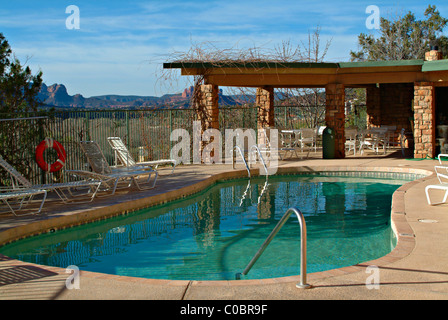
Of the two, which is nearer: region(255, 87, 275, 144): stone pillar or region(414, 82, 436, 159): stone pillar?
region(414, 82, 436, 159): stone pillar

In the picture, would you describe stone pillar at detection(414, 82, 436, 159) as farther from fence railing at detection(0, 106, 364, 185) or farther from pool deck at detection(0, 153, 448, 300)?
pool deck at detection(0, 153, 448, 300)

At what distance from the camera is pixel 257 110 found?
56.0 ft

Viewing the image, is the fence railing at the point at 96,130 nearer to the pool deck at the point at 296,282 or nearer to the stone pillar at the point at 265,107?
the stone pillar at the point at 265,107

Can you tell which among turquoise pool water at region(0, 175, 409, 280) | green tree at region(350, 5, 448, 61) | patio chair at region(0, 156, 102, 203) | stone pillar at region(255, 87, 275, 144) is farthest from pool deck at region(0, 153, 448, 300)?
green tree at region(350, 5, 448, 61)

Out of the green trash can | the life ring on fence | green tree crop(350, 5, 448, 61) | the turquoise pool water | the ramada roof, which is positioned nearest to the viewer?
the turquoise pool water

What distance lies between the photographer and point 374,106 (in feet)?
63.4

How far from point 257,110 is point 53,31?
7.69 meters

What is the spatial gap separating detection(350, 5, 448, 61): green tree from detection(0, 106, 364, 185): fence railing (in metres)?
14.8

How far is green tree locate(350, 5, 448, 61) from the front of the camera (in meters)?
27.2

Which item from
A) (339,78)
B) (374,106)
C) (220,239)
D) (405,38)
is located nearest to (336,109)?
(339,78)

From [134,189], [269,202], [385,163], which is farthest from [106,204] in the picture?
[385,163]

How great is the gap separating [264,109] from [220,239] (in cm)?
1132

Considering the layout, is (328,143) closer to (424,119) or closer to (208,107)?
(424,119)

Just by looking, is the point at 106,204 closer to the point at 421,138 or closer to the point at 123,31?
the point at 421,138
